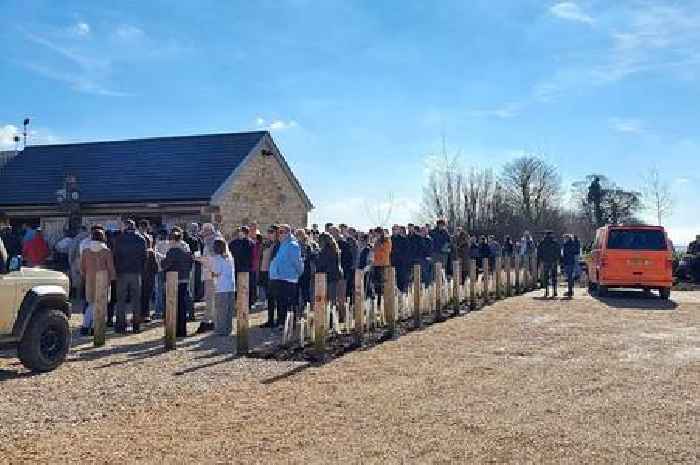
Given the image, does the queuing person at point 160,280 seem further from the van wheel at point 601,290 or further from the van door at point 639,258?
the van wheel at point 601,290

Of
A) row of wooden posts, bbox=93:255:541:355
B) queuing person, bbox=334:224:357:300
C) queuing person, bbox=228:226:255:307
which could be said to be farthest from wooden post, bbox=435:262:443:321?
queuing person, bbox=228:226:255:307

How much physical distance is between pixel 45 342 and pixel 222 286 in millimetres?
3413

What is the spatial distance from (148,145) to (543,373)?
21.6m

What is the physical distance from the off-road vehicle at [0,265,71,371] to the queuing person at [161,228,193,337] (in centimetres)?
279

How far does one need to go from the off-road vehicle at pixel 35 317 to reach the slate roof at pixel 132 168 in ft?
46.5

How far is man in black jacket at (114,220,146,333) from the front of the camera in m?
12.2

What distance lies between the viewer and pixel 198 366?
9.42m

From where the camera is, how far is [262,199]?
26.8 meters

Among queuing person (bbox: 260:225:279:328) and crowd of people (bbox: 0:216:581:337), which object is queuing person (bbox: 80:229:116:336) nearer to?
crowd of people (bbox: 0:216:581:337)

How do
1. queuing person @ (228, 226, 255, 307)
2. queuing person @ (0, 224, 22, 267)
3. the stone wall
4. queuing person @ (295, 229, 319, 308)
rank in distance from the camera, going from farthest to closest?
the stone wall, queuing person @ (0, 224, 22, 267), queuing person @ (228, 226, 255, 307), queuing person @ (295, 229, 319, 308)

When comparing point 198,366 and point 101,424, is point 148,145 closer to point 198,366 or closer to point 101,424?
point 198,366

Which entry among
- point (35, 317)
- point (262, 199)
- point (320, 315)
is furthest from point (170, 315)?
point (262, 199)

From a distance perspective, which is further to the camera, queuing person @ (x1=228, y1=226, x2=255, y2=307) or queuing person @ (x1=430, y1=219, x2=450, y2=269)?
queuing person @ (x1=430, y1=219, x2=450, y2=269)

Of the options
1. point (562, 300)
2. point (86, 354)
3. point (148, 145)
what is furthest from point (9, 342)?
point (148, 145)
